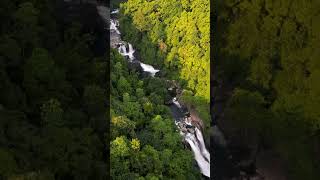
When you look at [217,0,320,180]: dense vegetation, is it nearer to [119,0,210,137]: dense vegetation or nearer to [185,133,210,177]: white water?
[119,0,210,137]: dense vegetation

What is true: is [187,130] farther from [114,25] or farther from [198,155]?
[114,25]

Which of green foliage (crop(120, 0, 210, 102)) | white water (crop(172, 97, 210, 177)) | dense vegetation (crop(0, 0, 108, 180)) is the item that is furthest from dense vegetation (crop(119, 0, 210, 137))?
dense vegetation (crop(0, 0, 108, 180))

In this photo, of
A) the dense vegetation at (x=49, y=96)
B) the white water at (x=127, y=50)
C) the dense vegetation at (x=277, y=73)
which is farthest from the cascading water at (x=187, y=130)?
the dense vegetation at (x=277, y=73)

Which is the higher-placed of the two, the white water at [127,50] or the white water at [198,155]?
the white water at [127,50]

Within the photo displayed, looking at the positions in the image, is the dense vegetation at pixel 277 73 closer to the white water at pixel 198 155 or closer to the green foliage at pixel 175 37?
the green foliage at pixel 175 37

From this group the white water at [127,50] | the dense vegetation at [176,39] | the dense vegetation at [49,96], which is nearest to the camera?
the dense vegetation at [49,96]

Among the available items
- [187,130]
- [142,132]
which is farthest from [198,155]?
[142,132]
